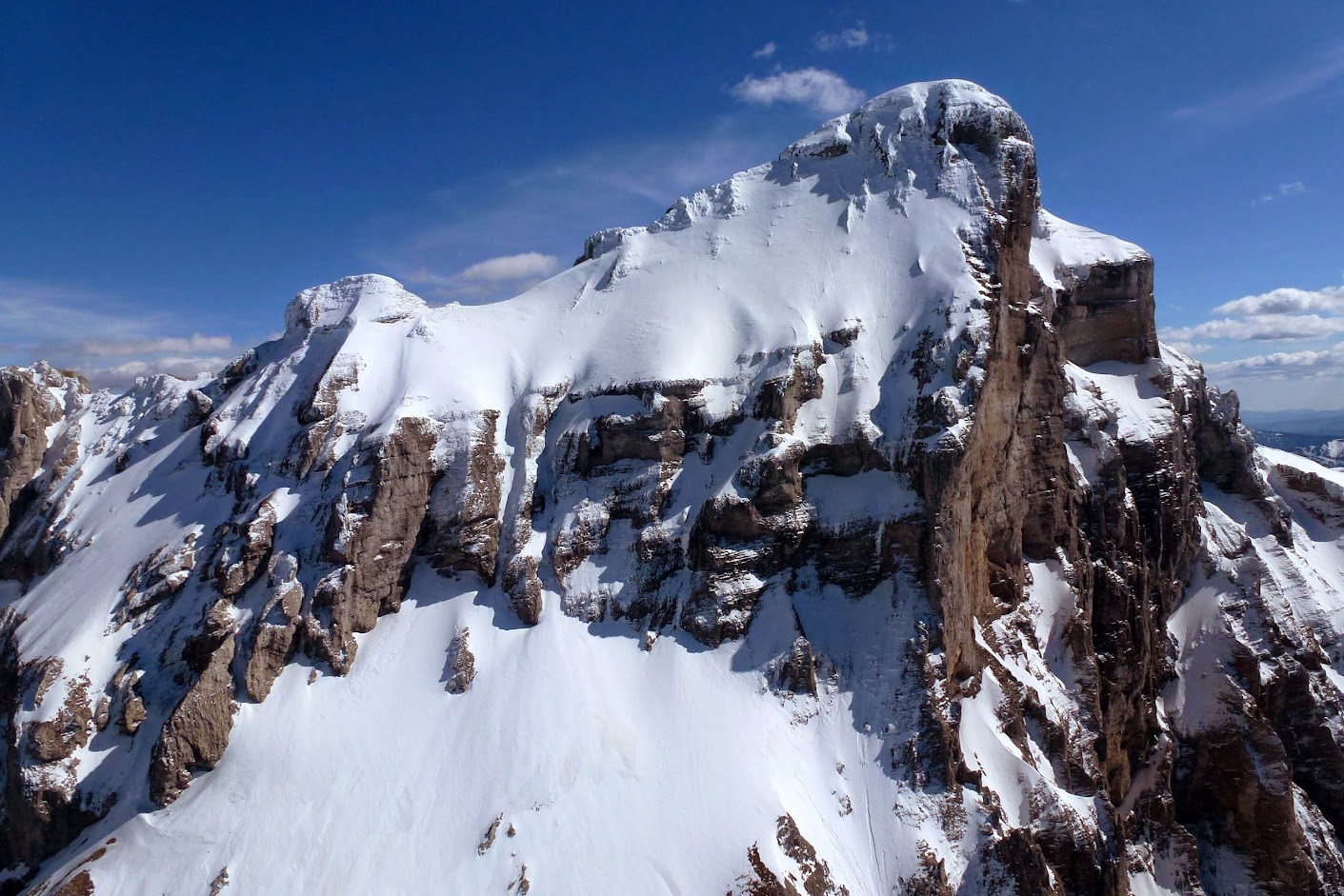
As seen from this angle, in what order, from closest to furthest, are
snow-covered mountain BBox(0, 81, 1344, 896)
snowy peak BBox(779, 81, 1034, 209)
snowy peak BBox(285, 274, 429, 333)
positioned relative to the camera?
snow-covered mountain BBox(0, 81, 1344, 896)
snowy peak BBox(779, 81, 1034, 209)
snowy peak BBox(285, 274, 429, 333)

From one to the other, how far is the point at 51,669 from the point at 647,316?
1657 inches

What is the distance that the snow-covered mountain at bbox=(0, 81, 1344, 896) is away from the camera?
118ft

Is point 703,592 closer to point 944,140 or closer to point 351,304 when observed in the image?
point 351,304

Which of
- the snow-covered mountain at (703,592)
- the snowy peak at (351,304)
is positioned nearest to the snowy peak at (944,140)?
the snow-covered mountain at (703,592)

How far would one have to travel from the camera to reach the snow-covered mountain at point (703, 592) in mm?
35875

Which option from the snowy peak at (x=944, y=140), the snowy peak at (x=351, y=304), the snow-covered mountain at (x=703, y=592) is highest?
the snowy peak at (x=944, y=140)

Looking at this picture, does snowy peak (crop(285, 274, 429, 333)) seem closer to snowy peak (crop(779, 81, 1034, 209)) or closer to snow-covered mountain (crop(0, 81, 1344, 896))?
snow-covered mountain (crop(0, 81, 1344, 896))

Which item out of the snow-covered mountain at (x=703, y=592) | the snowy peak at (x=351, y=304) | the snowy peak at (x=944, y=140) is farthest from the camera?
the snowy peak at (x=351, y=304)

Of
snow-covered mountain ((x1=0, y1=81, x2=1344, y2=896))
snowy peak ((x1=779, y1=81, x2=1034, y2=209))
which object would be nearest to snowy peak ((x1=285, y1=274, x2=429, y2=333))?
snow-covered mountain ((x1=0, y1=81, x2=1344, y2=896))

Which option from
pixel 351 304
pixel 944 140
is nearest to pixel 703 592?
pixel 351 304

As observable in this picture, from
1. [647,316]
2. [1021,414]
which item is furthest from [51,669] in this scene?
[1021,414]

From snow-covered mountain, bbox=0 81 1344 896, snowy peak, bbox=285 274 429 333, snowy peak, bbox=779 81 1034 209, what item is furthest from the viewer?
snowy peak, bbox=285 274 429 333

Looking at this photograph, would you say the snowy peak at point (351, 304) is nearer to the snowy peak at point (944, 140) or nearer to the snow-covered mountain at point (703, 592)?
the snow-covered mountain at point (703, 592)

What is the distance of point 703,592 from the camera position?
1681 inches
